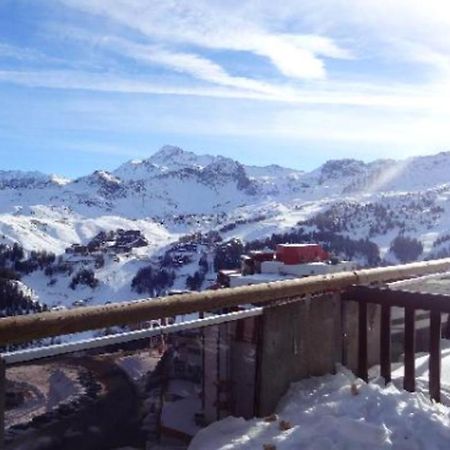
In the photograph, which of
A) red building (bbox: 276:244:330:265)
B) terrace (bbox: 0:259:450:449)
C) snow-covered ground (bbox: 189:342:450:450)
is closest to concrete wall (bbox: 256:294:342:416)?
terrace (bbox: 0:259:450:449)

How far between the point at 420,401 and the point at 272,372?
2.77ft

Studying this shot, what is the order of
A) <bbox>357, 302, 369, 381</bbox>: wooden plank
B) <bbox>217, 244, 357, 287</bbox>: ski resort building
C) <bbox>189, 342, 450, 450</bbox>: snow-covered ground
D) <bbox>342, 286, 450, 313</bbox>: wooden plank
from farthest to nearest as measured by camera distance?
<bbox>217, 244, 357, 287</bbox>: ski resort building
<bbox>357, 302, 369, 381</bbox>: wooden plank
<bbox>342, 286, 450, 313</bbox>: wooden plank
<bbox>189, 342, 450, 450</bbox>: snow-covered ground

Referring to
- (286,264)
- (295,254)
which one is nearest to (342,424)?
(286,264)

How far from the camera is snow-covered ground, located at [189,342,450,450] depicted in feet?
10.9

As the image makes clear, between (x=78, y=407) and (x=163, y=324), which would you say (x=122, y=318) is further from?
(x=78, y=407)

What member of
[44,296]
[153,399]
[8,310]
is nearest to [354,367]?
[153,399]

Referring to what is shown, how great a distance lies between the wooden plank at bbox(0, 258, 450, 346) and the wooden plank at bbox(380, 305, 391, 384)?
1.02 ft

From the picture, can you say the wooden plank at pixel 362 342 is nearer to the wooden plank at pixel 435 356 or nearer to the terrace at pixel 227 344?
the terrace at pixel 227 344

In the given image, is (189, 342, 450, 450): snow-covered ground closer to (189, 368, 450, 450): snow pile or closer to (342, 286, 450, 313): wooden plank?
(189, 368, 450, 450): snow pile

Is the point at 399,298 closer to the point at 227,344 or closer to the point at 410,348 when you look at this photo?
the point at 410,348

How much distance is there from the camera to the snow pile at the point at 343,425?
3320 mm

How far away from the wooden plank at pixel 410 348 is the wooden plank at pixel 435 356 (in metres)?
0.11

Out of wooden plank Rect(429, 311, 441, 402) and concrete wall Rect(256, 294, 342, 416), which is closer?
concrete wall Rect(256, 294, 342, 416)

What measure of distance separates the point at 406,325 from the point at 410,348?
5.8 inches
